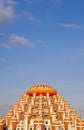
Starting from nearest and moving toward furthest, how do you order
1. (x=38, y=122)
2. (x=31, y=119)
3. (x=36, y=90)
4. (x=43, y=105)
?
(x=38, y=122) → (x=31, y=119) → (x=43, y=105) → (x=36, y=90)

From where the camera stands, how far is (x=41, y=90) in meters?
105

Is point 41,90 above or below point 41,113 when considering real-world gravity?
above

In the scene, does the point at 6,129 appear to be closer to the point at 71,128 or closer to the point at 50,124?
the point at 50,124

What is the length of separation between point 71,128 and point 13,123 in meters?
18.3

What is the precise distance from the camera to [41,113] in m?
92.2

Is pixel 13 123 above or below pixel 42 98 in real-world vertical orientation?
below

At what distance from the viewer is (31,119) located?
9231cm

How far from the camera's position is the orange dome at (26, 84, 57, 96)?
104812 mm

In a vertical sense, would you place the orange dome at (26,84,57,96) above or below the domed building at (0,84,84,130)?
above

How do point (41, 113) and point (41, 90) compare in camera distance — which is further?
point (41, 90)

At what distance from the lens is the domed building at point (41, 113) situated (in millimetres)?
90562

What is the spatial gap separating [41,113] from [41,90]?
14.2 m

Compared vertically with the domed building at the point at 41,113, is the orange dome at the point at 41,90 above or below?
above

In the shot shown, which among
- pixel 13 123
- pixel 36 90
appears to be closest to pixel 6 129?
pixel 13 123
